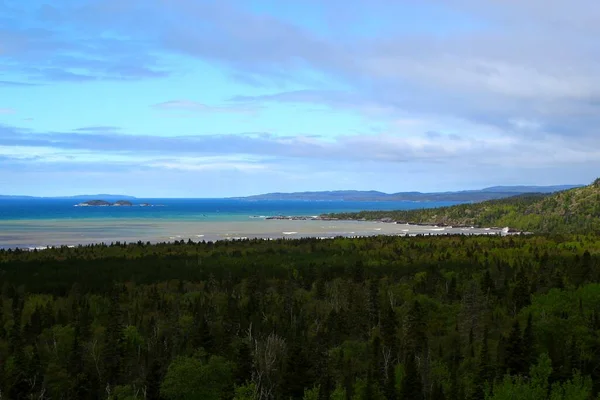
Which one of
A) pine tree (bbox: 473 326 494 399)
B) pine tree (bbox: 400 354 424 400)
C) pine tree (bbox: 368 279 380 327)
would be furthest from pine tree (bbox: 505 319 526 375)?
pine tree (bbox: 368 279 380 327)

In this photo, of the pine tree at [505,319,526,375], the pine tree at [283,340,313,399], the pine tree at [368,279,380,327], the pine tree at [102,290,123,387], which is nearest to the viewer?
the pine tree at [283,340,313,399]

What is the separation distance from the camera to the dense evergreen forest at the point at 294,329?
194 ft

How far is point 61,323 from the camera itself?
255 ft

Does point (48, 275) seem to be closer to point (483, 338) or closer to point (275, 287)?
point (275, 287)

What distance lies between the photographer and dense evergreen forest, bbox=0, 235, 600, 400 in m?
59.3

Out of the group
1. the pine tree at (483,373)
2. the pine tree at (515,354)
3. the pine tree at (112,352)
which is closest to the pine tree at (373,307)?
the pine tree at (483,373)

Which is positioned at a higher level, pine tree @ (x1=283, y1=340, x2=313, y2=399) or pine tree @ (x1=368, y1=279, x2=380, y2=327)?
pine tree @ (x1=368, y1=279, x2=380, y2=327)

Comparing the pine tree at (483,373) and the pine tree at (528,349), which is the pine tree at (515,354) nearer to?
the pine tree at (528,349)

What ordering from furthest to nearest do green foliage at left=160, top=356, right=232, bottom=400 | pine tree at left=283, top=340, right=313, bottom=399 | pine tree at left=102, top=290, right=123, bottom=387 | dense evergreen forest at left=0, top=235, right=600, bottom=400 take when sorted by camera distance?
1. pine tree at left=102, top=290, right=123, bottom=387
2. pine tree at left=283, top=340, right=313, bottom=399
3. dense evergreen forest at left=0, top=235, right=600, bottom=400
4. green foliage at left=160, top=356, right=232, bottom=400

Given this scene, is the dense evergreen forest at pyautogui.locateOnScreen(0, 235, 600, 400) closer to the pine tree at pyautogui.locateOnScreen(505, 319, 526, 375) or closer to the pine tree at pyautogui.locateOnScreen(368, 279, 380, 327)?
the pine tree at pyautogui.locateOnScreen(505, 319, 526, 375)

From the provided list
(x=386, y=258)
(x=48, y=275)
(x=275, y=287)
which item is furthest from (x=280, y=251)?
(x=48, y=275)

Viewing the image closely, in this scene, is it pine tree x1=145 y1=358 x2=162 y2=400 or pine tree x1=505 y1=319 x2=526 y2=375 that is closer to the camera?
pine tree x1=145 y1=358 x2=162 y2=400

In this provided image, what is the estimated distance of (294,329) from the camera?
77.9 metres

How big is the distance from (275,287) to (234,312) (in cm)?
2465
